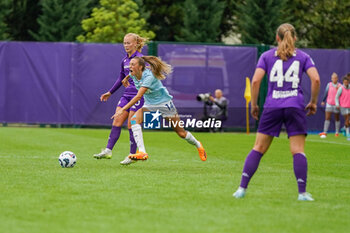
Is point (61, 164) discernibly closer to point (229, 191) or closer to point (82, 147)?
point (229, 191)

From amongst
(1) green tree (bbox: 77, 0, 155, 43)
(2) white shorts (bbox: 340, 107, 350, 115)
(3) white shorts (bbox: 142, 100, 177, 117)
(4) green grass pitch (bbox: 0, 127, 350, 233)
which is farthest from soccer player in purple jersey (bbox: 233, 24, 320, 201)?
(1) green tree (bbox: 77, 0, 155, 43)

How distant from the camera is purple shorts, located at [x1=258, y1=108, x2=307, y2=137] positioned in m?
7.97

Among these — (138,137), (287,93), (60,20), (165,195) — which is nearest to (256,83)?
(287,93)

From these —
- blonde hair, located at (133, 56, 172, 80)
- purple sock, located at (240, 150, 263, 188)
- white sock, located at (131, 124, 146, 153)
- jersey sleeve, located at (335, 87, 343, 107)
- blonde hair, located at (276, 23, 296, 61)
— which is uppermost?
blonde hair, located at (276, 23, 296, 61)

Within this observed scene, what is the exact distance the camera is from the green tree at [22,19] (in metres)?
36.6

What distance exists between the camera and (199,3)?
1335 inches

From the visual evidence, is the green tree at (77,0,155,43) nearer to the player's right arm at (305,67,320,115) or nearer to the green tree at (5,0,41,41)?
Answer: the green tree at (5,0,41,41)

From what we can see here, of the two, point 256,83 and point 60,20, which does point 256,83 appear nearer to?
point 256,83

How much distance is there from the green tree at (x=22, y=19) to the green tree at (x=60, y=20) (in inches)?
99.3

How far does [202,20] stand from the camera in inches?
1328

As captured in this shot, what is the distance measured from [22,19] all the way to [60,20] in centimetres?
435

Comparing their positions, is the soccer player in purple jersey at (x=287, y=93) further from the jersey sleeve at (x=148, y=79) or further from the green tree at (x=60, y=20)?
the green tree at (x=60, y=20)

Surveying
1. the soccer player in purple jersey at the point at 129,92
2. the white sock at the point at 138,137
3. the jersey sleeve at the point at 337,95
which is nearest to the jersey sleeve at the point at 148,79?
the soccer player in purple jersey at the point at 129,92

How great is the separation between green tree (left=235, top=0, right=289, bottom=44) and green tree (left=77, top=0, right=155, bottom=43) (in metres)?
4.14
